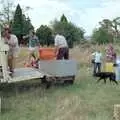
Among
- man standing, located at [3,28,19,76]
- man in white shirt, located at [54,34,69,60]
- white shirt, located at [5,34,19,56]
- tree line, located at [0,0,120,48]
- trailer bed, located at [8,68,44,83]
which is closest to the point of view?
trailer bed, located at [8,68,44,83]

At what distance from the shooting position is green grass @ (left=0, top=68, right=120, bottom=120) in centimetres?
1058

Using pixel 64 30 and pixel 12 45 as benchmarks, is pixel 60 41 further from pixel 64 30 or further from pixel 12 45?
pixel 64 30

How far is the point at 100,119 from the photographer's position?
1016cm

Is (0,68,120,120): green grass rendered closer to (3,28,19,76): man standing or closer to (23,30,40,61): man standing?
(3,28,19,76): man standing

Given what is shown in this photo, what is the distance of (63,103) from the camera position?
12289mm

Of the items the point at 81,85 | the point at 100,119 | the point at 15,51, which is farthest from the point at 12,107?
the point at 81,85

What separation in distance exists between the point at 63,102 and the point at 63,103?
180mm

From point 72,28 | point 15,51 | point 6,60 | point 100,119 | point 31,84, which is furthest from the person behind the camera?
point 72,28

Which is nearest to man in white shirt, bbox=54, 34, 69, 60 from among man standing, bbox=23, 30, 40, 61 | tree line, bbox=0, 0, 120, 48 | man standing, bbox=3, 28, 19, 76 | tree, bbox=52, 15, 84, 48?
man standing, bbox=23, 30, 40, 61

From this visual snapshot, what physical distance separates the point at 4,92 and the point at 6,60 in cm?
105

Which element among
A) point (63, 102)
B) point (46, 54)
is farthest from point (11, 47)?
point (63, 102)

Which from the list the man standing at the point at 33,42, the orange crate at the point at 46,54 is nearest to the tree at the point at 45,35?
the man standing at the point at 33,42

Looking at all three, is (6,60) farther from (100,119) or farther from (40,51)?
(100,119)

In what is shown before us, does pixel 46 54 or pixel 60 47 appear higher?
pixel 60 47
